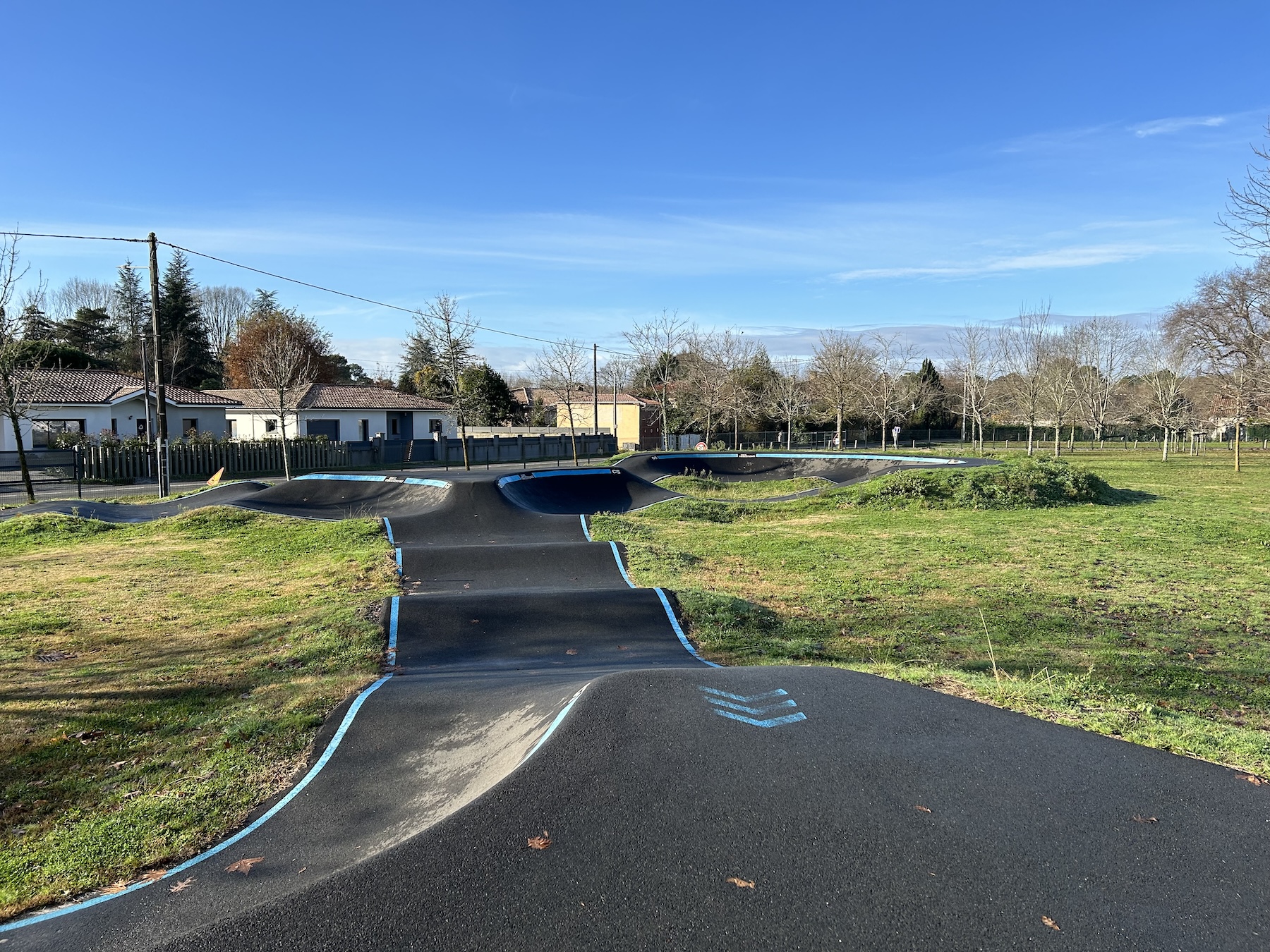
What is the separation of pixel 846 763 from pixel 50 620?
9.08 m

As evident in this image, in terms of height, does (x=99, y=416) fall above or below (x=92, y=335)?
below

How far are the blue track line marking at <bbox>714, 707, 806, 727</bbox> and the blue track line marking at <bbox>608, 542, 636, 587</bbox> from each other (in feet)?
20.0

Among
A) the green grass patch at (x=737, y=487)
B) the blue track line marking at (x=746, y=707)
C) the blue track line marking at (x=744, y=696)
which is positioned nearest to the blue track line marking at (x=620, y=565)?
the blue track line marking at (x=744, y=696)

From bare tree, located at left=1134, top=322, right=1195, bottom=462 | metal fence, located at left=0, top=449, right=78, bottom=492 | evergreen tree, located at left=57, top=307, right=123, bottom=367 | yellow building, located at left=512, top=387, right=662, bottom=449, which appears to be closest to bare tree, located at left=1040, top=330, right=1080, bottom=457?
bare tree, located at left=1134, top=322, right=1195, bottom=462

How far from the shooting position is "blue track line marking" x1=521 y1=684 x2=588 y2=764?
177 inches

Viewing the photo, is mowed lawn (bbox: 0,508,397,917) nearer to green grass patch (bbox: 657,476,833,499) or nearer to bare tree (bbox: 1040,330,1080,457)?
green grass patch (bbox: 657,476,833,499)

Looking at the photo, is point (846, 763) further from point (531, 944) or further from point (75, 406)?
point (75, 406)

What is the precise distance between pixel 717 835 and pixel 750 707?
5.23ft

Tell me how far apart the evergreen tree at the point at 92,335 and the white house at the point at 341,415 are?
645 inches

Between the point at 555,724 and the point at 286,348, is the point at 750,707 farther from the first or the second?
the point at 286,348

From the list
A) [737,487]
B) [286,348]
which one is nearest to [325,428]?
[286,348]

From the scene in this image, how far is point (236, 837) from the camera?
4164 millimetres

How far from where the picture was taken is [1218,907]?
310 cm

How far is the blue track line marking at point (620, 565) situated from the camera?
11.3m
